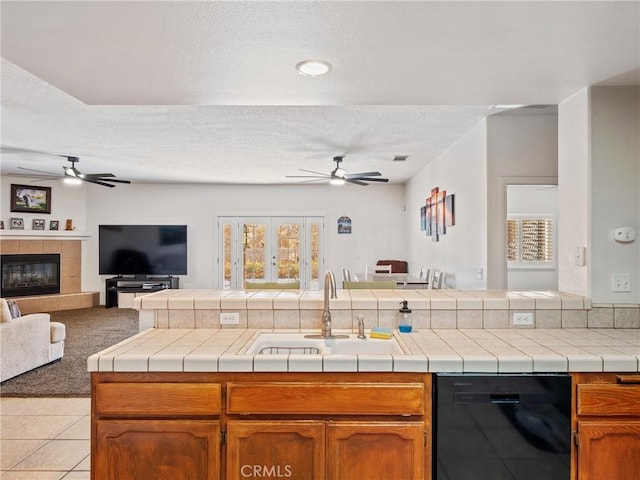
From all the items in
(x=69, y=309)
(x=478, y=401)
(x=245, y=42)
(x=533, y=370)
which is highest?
(x=245, y=42)

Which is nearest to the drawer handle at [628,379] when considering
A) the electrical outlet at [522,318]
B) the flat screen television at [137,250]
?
the electrical outlet at [522,318]

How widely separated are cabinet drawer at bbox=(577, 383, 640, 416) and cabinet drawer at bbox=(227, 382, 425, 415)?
66cm

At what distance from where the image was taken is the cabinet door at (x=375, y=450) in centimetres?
159

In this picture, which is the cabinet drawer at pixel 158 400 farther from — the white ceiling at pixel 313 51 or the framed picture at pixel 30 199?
the framed picture at pixel 30 199

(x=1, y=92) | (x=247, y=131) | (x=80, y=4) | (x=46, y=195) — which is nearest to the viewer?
(x=80, y=4)

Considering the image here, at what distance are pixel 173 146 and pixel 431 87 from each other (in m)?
3.65

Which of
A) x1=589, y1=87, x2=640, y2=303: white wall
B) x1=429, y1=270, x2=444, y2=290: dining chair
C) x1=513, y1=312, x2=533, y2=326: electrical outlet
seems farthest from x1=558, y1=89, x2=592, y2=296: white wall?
x1=429, y1=270, x2=444, y2=290: dining chair

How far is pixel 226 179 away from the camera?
742 cm

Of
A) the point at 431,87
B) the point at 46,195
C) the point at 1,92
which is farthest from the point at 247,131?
the point at 46,195

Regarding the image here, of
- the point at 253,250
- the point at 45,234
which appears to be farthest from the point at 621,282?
the point at 45,234

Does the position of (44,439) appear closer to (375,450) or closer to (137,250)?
(375,450)

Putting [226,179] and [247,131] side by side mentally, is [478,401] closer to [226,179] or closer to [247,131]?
[247,131]

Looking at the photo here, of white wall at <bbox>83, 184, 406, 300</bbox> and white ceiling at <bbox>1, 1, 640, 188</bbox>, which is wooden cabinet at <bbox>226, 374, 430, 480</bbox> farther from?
white wall at <bbox>83, 184, 406, 300</bbox>

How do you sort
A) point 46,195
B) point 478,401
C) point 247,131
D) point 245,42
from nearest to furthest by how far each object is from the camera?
1. point 478,401
2. point 245,42
3. point 247,131
4. point 46,195
